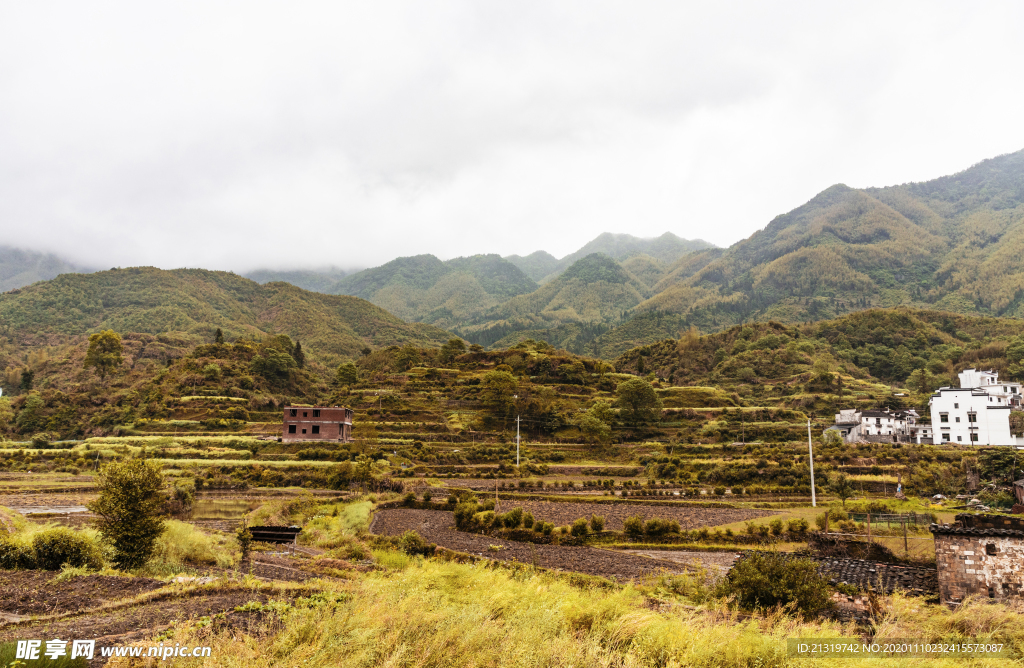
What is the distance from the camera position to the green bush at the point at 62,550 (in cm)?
1373

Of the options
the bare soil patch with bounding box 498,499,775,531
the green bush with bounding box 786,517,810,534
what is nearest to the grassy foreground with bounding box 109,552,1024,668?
the green bush with bounding box 786,517,810,534

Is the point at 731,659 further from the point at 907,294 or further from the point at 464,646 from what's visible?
the point at 907,294

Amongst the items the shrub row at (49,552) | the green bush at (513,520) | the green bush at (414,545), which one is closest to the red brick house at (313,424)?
the green bush at (513,520)

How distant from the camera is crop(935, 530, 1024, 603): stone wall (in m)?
13.6

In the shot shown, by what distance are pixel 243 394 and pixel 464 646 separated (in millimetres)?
72119

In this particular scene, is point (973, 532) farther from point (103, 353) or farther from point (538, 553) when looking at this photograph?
point (103, 353)

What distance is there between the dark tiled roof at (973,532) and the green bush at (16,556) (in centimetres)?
2465

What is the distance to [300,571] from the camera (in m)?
16.5

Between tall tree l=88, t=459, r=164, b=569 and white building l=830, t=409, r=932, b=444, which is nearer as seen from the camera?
tall tree l=88, t=459, r=164, b=569

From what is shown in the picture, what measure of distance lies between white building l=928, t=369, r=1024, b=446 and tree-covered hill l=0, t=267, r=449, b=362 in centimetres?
11213

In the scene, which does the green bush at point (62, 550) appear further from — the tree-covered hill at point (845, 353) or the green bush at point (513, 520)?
the tree-covered hill at point (845, 353)

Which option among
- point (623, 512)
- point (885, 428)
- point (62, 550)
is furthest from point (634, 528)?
point (885, 428)

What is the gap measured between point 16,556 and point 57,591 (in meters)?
3.99

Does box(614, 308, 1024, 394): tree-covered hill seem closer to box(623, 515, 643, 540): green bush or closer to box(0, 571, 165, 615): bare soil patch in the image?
box(623, 515, 643, 540): green bush
